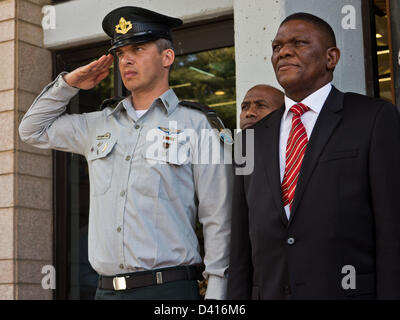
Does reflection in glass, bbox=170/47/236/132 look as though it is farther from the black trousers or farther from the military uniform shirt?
the black trousers

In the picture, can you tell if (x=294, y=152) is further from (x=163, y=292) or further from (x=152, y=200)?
(x=163, y=292)

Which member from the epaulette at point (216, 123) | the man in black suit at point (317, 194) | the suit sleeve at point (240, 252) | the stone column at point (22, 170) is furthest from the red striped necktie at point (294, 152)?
the stone column at point (22, 170)

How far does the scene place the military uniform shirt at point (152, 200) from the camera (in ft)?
10.2

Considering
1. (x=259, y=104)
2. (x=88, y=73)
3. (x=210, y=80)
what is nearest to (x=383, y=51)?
(x=259, y=104)

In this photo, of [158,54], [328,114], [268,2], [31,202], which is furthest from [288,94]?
[31,202]

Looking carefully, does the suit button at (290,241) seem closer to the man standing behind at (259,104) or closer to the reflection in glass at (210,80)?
the man standing behind at (259,104)

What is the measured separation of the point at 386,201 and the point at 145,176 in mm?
1164

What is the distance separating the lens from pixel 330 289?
254 cm

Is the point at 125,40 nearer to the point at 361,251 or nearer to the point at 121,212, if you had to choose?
the point at 121,212

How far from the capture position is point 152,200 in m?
3.16

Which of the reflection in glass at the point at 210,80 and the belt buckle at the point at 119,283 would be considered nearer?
the belt buckle at the point at 119,283

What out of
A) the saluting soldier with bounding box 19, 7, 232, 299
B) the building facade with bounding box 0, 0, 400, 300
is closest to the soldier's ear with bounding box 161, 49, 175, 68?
the saluting soldier with bounding box 19, 7, 232, 299

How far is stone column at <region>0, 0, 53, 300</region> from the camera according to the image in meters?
5.40

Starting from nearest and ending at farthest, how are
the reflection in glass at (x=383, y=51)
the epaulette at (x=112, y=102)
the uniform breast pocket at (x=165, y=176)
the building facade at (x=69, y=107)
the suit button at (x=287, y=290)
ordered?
the suit button at (x=287, y=290) < the uniform breast pocket at (x=165, y=176) < the epaulette at (x=112, y=102) < the reflection in glass at (x=383, y=51) < the building facade at (x=69, y=107)
